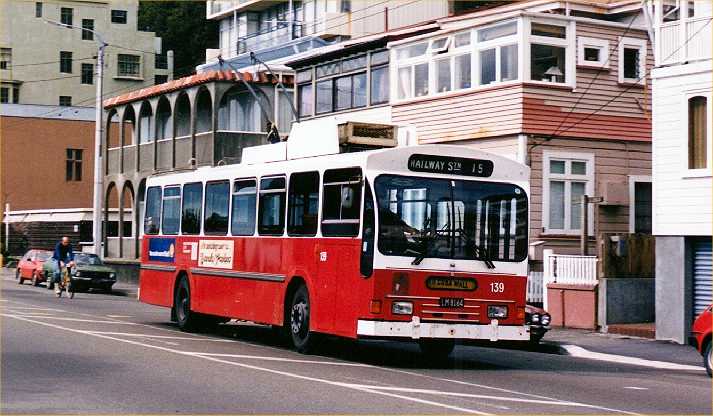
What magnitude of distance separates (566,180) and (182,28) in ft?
208

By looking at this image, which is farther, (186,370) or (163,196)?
(163,196)

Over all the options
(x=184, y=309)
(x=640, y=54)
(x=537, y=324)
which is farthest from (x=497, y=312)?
Answer: (x=640, y=54)

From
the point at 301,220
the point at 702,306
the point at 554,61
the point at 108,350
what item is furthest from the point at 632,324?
the point at 108,350

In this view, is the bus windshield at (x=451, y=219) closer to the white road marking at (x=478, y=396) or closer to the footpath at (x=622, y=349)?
the white road marking at (x=478, y=396)

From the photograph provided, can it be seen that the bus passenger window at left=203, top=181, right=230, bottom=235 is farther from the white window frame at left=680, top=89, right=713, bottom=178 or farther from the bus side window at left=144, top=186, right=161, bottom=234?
the white window frame at left=680, top=89, right=713, bottom=178

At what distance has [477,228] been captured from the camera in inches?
720

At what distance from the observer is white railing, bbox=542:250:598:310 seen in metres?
27.2

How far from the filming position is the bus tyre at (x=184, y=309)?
2448 centimetres

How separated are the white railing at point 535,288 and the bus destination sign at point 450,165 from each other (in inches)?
431

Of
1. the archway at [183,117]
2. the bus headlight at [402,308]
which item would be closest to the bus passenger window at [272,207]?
the bus headlight at [402,308]

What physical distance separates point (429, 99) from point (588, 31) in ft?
15.7

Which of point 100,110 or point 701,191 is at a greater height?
point 100,110

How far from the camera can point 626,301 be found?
2684cm

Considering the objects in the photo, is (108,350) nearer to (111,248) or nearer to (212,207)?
(212,207)
